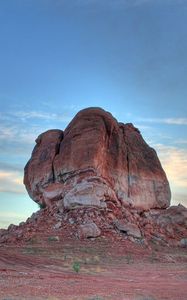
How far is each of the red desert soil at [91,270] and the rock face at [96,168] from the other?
7.87m

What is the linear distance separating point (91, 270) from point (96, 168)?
86.6 ft

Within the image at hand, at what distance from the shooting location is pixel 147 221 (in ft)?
206

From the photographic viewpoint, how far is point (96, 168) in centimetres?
6072

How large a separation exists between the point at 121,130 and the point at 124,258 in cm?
2683

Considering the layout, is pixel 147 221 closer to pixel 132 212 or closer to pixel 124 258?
pixel 132 212

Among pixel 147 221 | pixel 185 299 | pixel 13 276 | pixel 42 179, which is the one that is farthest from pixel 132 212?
pixel 185 299

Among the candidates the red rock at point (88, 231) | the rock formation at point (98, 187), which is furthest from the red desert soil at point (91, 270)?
the rock formation at point (98, 187)

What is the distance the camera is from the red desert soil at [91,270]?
2050cm

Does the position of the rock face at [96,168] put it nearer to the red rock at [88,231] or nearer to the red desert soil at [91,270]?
the red rock at [88,231]

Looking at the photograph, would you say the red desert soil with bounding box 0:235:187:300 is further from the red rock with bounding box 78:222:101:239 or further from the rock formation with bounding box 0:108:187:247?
the rock formation with bounding box 0:108:187:247

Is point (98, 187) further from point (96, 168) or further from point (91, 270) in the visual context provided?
point (91, 270)

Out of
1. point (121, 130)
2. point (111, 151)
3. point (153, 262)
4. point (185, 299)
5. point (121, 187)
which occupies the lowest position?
point (185, 299)

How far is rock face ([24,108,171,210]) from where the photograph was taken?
59.6 m

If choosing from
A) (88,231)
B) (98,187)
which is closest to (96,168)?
(98,187)
